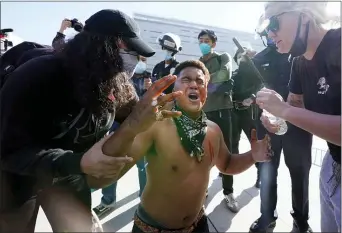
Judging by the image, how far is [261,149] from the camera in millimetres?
1926

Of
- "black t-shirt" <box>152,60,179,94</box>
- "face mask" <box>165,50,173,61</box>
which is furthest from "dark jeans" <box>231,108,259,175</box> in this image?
"face mask" <box>165,50,173,61</box>

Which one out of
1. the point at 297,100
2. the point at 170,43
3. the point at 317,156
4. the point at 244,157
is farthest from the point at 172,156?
the point at 317,156

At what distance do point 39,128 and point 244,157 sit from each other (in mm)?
1431

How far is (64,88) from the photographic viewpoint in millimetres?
1420

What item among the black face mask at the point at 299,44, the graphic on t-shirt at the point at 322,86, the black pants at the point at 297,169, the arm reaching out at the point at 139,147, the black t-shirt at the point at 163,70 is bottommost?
the black pants at the point at 297,169

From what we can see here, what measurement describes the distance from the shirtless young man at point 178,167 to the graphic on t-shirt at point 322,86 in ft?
1.60

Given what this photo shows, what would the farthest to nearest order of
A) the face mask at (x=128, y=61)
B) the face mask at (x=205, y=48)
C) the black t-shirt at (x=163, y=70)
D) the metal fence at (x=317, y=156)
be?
1. the metal fence at (x=317, y=156)
2. the black t-shirt at (x=163, y=70)
3. the face mask at (x=205, y=48)
4. the face mask at (x=128, y=61)

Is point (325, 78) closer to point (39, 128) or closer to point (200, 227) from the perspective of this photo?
point (200, 227)

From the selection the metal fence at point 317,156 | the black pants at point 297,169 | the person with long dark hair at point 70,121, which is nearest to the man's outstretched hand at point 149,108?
the person with long dark hair at point 70,121

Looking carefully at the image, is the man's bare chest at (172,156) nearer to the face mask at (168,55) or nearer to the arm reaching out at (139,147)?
the arm reaching out at (139,147)

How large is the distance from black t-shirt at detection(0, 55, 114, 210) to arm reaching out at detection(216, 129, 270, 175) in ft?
3.48

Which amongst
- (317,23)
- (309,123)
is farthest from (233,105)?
(309,123)

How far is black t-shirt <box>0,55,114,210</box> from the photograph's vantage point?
1223 millimetres

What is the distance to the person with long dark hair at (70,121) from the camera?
46.3 inches
